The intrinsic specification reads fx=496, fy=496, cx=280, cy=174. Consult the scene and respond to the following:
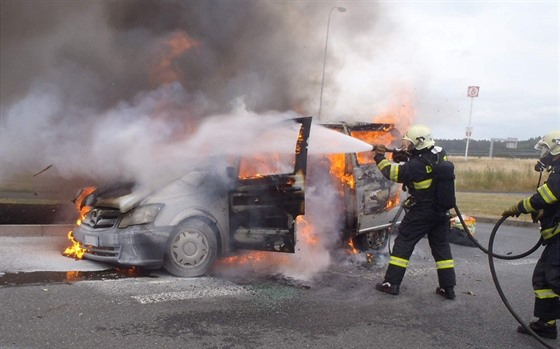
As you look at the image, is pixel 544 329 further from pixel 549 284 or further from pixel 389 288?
pixel 389 288

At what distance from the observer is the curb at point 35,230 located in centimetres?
690

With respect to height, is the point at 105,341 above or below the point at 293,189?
below

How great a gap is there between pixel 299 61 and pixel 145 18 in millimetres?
3597

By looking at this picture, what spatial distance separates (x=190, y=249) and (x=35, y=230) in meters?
3.08

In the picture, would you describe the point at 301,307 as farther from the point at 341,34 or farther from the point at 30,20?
the point at 30,20

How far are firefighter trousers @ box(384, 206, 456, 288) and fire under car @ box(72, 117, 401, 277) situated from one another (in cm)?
108

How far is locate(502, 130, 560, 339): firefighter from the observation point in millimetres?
4125

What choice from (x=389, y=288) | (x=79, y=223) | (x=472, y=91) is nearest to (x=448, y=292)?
(x=389, y=288)

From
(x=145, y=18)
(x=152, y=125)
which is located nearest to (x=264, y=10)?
(x=145, y=18)

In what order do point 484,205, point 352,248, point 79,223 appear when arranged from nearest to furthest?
point 79,223 → point 352,248 → point 484,205

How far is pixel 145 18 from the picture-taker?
10.2 m

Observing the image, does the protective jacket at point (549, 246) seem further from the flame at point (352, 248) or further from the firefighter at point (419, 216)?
the flame at point (352, 248)

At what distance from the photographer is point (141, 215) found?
506 centimetres

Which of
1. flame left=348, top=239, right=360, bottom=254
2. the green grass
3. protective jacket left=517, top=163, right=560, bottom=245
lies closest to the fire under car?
flame left=348, top=239, right=360, bottom=254
